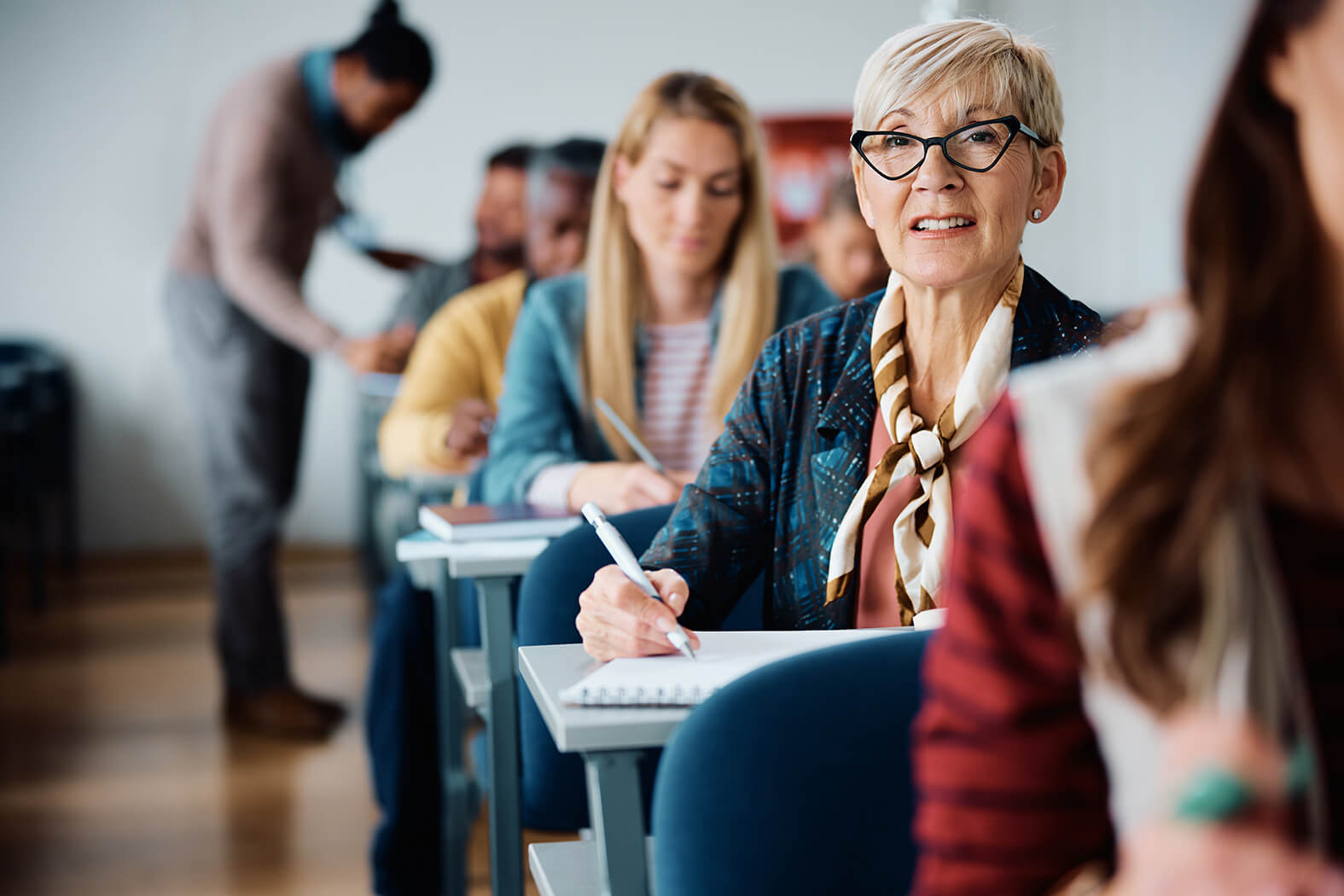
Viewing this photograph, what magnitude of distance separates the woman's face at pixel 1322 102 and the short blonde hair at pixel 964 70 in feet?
2.17

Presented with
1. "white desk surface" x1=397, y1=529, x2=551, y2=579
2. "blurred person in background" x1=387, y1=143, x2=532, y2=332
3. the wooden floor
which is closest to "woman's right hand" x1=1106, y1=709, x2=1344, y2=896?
"white desk surface" x1=397, y1=529, x2=551, y2=579

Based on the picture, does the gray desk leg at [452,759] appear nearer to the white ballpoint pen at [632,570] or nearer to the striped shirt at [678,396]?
the striped shirt at [678,396]

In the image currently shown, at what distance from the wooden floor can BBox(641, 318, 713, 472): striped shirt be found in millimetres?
837

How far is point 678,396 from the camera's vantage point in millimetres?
1974

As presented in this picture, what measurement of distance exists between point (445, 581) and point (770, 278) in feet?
2.12

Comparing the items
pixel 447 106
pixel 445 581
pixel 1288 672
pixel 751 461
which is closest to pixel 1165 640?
pixel 1288 672

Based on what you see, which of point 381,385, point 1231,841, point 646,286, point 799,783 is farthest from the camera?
point 381,385

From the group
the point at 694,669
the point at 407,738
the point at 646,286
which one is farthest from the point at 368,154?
the point at 694,669

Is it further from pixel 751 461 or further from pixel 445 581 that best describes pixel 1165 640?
pixel 445 581

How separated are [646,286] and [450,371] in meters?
0.72

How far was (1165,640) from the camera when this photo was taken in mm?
516

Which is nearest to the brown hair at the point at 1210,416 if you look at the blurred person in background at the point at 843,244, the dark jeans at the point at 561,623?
the dark jeans at the point at 561,623

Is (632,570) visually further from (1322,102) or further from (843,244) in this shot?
(843,244)

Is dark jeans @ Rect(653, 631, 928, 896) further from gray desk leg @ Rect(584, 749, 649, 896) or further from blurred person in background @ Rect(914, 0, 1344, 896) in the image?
blurred person in background @ Rect(914, 0, 1344, 896)
